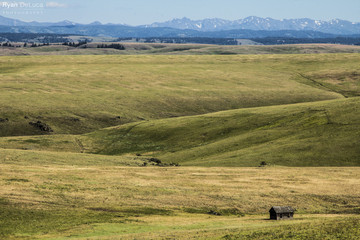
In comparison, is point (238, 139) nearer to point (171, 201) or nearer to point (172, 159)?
point (172, 159)

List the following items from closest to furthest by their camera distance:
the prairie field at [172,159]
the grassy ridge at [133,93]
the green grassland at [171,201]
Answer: the green grassland at [171,201] → the prairie field at [172,159] → the grassy ridge at [133,93]

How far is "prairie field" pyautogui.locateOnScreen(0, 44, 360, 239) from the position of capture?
47.8 m

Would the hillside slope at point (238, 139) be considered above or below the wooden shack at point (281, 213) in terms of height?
below

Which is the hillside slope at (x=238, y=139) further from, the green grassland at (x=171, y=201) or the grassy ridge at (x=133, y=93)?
the grassy ridge at (x=133, y=93)

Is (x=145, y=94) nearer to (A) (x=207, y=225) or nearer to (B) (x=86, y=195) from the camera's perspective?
(B) (x=86, y=195)

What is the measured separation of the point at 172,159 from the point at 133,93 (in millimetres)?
66653

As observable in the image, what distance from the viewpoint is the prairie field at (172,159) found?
47.8 m

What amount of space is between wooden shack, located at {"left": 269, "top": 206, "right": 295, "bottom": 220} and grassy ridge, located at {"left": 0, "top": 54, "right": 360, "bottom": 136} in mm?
74797

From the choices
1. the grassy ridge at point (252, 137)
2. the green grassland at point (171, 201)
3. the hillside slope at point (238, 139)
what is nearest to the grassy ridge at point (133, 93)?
the hillside slope at point (238, 139)

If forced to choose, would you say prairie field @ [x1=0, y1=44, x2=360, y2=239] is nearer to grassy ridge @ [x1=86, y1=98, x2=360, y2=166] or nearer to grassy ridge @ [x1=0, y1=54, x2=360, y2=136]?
grassy ridge @ [x1=86, y1=98, x2=360, y2=166]

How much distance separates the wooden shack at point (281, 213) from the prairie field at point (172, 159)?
0.86m

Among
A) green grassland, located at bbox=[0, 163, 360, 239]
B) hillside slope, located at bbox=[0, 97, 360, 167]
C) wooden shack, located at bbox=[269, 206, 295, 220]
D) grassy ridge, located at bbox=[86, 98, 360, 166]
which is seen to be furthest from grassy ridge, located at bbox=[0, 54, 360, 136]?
wooden shack, located at bbox=[269, 206, 295, 220]

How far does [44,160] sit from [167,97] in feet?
249

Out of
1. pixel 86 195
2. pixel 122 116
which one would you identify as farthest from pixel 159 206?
pixel 122 116
